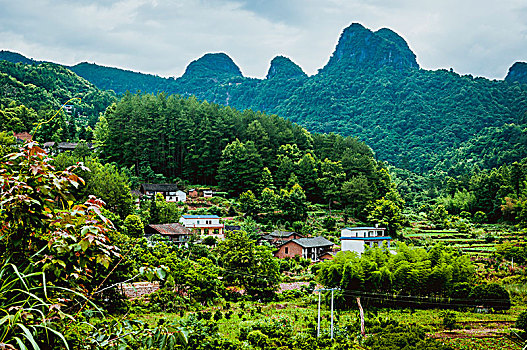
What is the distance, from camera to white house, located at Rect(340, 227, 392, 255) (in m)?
26.6

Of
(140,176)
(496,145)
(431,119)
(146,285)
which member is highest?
(431,119)

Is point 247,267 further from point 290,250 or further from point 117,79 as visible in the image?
point 117,79

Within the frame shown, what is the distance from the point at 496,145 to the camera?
208 ft

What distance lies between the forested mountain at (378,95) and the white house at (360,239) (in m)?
43.9

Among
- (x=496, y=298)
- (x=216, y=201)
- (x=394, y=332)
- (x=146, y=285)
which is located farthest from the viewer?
(x=216, y=201)

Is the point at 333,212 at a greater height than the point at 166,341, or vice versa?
the point at 166,341

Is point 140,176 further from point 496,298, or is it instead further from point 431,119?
point 431,119

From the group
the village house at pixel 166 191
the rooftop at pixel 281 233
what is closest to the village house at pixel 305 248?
the rooftop at pixel 281 233

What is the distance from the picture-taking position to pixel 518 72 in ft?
405

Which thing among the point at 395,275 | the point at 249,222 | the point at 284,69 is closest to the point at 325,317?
the point at 395,275

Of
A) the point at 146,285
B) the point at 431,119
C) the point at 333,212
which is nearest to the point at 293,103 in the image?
the point at 431,119

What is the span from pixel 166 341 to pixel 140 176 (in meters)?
36.4

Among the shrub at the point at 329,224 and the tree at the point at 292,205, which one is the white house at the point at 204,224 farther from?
the shrub at the point at 329,224

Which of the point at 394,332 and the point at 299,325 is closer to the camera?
the point at 394,332
